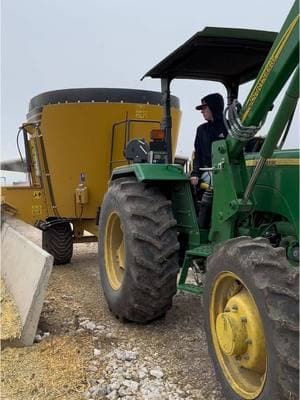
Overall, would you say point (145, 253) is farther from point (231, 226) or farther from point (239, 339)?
point (239, 339)

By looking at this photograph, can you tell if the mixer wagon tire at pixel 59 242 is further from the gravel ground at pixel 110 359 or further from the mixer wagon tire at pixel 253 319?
the mixer wagon tire at pixel 253 319

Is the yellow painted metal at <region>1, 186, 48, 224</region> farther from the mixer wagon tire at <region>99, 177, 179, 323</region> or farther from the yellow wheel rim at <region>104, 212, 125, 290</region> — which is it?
the mixer wagon tire at <region>99, 177, 179, 323</region>

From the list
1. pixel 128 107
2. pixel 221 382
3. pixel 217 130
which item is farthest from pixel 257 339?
pixel 128 107

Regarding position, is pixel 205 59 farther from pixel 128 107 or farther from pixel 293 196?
pixel 128 107

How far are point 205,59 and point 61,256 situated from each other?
4.18 m

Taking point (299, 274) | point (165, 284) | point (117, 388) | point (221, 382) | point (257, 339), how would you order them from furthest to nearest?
1. point (165, 284)
2. point (117, 388)
3. point (221, 382)
4. point (257, 339)
5. point (299, 274)

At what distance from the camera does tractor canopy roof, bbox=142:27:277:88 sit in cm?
387

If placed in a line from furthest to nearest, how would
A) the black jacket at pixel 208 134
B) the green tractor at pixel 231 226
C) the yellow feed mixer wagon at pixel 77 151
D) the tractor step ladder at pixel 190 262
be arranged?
the yellow feed mixer wagon at pixel 77 151 < the black jacket at pixel 208 134 < the tractor step ladder at pixel 190 262 < the green tractor at pixel 231 226

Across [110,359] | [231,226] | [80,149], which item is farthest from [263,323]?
[80,149]

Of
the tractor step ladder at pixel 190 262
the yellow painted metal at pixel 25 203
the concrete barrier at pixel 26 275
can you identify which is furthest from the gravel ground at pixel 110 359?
the yellow painted metal at pixel 25 203

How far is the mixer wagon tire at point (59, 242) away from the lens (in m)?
7.49

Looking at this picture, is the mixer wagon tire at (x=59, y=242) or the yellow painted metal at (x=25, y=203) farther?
the yellow painted metal at (x=25, y=203)

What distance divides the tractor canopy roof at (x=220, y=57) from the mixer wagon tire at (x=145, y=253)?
107 centimetres

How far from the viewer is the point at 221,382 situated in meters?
3.05
